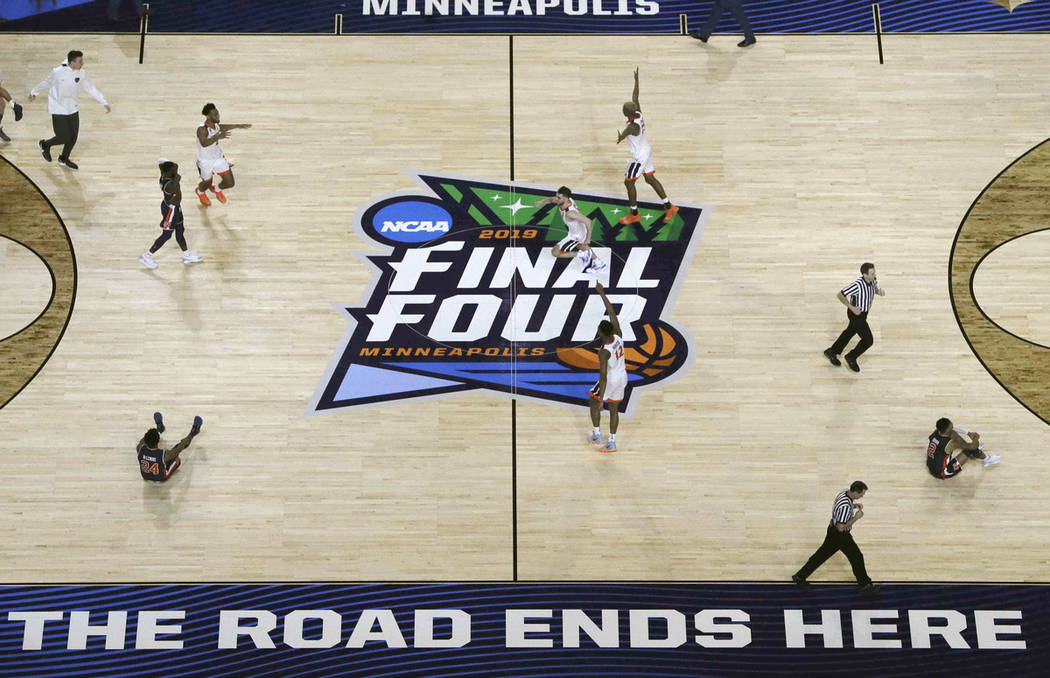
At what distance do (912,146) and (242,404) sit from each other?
11.1 m

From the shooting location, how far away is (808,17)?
21453 mm

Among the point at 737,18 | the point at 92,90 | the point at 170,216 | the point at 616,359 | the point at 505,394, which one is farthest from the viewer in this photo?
the point at 737,18

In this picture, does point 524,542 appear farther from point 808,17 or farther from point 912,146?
point 808,17

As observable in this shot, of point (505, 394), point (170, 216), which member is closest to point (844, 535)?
point (505, 394)

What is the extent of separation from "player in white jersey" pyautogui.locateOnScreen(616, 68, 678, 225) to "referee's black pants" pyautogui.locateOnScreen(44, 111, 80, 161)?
8456 millimetres

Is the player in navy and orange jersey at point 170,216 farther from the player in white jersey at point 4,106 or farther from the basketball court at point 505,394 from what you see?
the player in white jersey at point 4,106

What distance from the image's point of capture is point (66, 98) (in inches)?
756

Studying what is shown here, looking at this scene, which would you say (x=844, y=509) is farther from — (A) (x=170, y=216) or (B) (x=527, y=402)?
(A) (x=170, y=216)

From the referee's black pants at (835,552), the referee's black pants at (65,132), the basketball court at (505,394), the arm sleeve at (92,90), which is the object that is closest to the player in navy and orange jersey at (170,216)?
the basketball court at (505,394)

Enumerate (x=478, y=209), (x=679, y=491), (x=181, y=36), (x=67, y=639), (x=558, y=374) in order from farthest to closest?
(x=181, y=36) → (x=478, y=209) → (x=558, y=374) → (x=679, y=491) → (x=67, y=639)

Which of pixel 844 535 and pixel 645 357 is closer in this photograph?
pixel 844 535

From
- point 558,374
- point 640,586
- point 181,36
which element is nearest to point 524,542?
point 640,586

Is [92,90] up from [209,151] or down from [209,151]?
up

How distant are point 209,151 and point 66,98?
2.57 metres
